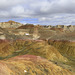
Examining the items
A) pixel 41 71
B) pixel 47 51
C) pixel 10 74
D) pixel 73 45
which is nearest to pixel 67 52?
pixel 73 45

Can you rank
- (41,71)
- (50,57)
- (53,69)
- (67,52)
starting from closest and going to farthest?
(41,71)
(53,69)
(50,57)
(67,52)

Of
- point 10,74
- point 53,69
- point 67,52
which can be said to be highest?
point 10,74

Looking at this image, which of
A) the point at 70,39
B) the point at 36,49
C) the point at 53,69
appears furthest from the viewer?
the point at 70,39

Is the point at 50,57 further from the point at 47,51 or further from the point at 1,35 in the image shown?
the point at 1,35

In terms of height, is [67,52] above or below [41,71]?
below

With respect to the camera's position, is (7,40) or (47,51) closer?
(47,51)

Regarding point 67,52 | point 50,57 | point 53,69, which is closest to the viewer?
point 53,69

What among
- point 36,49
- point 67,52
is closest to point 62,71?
point 36,49

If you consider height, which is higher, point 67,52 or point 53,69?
point 53,69

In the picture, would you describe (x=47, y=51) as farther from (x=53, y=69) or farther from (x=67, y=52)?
(x=67, y=52)
